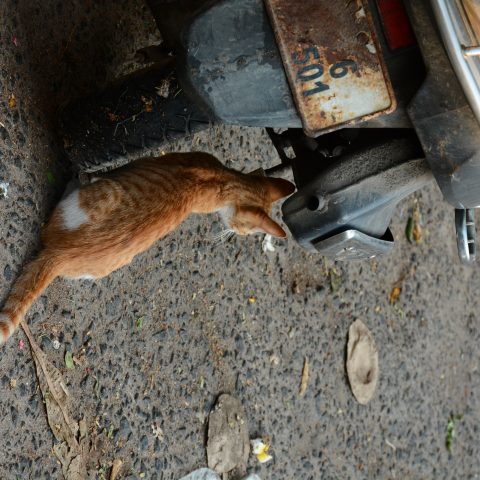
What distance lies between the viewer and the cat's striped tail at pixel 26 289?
73.0 inches

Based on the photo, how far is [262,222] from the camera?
2291 mm

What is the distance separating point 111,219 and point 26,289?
305mm

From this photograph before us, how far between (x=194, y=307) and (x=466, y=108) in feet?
5.07

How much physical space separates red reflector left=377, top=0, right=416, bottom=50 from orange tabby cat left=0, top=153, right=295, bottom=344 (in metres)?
0.83

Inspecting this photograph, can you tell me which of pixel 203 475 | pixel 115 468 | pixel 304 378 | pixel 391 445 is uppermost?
pixel 115 468

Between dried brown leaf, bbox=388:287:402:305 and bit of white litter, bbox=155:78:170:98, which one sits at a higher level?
bit of white litter, bbox=155:78:170:98

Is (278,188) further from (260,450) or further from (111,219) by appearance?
(260,450)

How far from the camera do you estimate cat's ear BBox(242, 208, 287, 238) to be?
2.29m

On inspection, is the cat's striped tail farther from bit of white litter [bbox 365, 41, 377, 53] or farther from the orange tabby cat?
bit of white litter [bbox 365, 41, 377, 53]

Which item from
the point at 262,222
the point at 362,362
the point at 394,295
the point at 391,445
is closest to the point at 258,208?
the point at 262,222

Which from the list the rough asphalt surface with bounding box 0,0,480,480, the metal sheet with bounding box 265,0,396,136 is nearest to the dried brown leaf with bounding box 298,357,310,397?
the rough asphalt surface with bounding box 0,0,480,480

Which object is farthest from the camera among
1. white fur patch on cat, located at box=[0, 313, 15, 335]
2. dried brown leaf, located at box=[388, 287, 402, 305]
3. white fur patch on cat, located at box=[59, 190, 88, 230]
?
dried brown leaf, located at box=[388, 287, 402, 305]

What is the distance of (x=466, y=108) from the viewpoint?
1421mm

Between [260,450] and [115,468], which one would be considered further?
[260,450]
